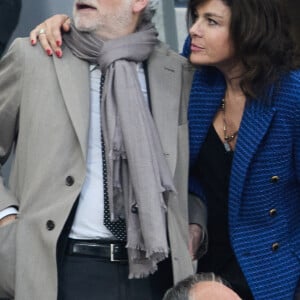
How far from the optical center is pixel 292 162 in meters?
3.98

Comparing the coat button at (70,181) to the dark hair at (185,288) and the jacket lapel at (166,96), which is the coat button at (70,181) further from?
the dark hair at (185,288)

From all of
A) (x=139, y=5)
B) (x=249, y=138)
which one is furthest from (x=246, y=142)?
(x=139, y=5)

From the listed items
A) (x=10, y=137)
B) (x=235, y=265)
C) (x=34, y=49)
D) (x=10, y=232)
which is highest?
(x=34, y=49)

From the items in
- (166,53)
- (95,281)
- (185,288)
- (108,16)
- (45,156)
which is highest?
(108,16)

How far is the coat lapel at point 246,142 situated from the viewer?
12.9 ft

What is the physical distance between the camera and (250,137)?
395 cm

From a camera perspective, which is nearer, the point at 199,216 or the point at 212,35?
the point at 212,35

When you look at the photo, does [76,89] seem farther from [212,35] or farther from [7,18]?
[7,18]

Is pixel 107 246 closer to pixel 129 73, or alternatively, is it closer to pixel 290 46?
pixel 129 73

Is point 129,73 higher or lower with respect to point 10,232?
higher

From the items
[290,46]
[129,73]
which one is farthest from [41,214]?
[290,46]

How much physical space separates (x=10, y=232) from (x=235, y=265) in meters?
0.88

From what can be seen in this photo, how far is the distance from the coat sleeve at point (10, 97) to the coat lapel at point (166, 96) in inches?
20.1

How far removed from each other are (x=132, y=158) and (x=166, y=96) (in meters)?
0.35
